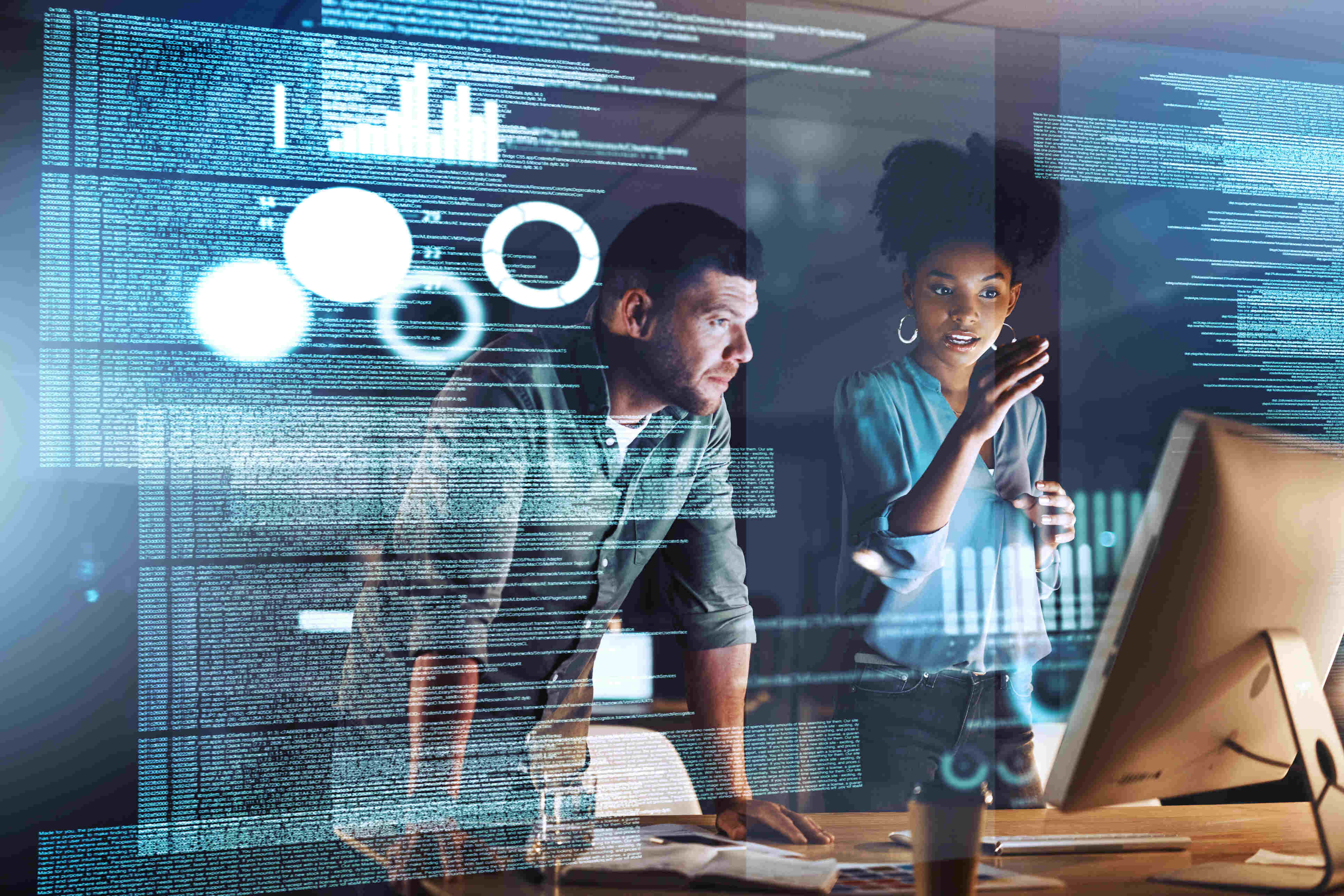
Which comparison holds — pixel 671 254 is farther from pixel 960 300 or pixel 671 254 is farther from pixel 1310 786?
pixel 1310 786

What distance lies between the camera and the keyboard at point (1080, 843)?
4.72ft

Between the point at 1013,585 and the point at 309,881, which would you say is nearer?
the point at 309,881

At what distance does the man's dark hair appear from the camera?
1.39m

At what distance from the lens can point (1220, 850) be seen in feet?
4.66

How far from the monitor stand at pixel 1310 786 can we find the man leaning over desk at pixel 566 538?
0.54 metres

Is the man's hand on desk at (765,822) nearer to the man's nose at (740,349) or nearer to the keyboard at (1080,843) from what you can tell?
the keyboard at (1080,843)

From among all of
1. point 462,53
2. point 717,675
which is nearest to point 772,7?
point 462,53

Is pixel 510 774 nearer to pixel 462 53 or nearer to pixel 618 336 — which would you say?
pixel 618 336

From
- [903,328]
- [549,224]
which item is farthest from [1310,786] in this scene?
[549,224]

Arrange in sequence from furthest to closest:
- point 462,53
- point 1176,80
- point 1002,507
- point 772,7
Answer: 1. point 1176,80
2. point 1002,507
3. point 772,7
4. point 462,53

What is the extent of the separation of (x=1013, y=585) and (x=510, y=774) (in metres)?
0.86

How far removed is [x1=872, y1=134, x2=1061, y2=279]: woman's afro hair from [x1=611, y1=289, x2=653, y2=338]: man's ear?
15.9 inches

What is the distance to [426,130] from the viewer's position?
51.8 inches

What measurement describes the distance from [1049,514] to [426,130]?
1.16 meters
